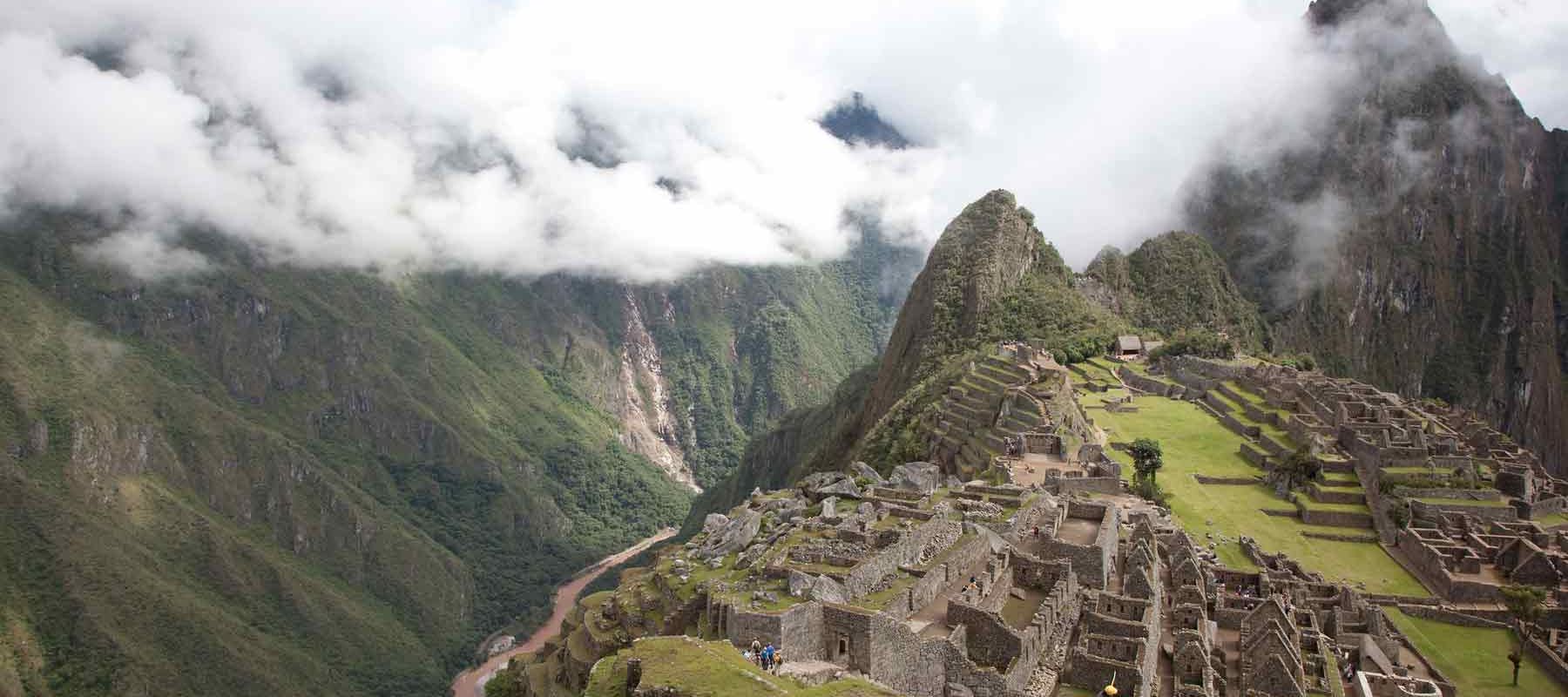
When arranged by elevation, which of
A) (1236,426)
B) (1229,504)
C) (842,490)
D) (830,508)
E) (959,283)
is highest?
(959,283)

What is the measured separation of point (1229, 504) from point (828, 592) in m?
44.4

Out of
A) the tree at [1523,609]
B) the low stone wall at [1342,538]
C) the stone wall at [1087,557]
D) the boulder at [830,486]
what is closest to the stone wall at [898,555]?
the stone wall at [1087,557]

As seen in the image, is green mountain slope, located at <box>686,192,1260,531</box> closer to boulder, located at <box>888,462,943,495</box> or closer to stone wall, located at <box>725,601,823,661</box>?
boulder, located at <box>888,462,943,495</box>

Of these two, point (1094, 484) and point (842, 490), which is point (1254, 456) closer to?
point (1094, 484)

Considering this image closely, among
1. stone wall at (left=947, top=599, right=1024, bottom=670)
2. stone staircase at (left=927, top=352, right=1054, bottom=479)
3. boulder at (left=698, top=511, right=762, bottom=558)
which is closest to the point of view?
stone wall at (left=947, top=599, right=1024, bottom=670)

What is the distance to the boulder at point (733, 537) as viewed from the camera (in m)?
36.7

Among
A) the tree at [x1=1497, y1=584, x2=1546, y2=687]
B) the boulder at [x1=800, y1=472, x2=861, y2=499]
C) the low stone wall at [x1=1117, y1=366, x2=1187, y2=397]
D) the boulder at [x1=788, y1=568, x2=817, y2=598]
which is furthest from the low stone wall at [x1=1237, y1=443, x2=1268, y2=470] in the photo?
the boulder at [x1=788, y1=568, x2=817, y2=598]

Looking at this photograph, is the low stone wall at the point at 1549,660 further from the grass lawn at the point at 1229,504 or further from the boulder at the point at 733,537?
the boulder at the point at 733,537

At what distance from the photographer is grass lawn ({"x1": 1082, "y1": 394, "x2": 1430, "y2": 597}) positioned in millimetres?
53438

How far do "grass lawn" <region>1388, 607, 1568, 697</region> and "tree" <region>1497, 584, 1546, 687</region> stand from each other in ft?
1.97

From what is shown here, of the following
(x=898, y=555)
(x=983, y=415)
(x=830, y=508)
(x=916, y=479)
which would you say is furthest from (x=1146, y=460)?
(x=898, y=555)

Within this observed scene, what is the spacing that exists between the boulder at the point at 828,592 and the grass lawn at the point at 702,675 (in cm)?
291

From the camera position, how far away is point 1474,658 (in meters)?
45.1

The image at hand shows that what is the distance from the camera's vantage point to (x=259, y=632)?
5861 inches
